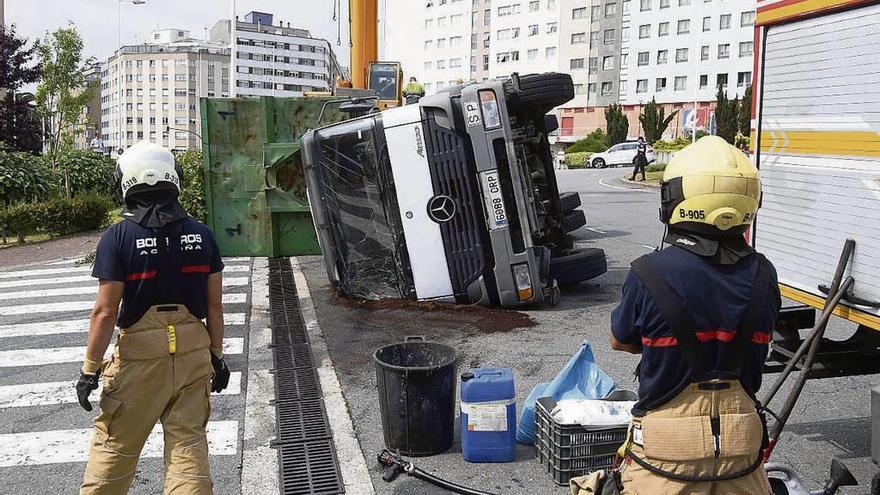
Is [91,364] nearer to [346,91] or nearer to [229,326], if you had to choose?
[229,326]

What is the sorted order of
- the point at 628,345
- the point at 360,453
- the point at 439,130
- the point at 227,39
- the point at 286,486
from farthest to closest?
the point at 227,39 < the point at 439,130 < the point at 360,453 < the point at 286,486 < the point at 628,345

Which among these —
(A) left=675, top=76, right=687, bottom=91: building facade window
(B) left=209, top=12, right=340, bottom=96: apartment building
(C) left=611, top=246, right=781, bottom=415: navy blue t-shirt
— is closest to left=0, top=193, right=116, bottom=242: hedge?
(C) left=611, top=246, right=781, bottom=415: navy blue t-shirt

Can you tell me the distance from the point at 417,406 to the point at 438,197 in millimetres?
3822

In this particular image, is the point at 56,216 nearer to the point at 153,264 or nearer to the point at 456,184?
the point at 456,184

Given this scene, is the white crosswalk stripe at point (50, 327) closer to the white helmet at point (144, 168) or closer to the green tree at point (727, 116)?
the white helmet at point (144, 168)

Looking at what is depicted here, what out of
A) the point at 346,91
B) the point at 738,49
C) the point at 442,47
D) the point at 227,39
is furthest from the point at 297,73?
the point at 346,91

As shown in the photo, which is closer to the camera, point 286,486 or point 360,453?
point 286,486

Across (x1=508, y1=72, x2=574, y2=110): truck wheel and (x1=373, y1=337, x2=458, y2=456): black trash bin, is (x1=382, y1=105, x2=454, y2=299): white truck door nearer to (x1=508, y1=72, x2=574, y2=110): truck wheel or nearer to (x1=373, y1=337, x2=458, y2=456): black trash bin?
(x1=508, y1=72, x2=574, y2=110): truck wheel

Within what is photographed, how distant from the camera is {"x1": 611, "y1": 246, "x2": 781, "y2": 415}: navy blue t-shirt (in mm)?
2658

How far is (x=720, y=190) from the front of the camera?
2.69 m

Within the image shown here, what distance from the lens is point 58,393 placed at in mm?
6504

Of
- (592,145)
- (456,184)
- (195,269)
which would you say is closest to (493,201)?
(456,184)

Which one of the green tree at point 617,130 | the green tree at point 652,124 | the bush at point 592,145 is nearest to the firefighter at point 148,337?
the bush at point 592,145

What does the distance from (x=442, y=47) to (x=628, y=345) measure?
90406 millimetres
